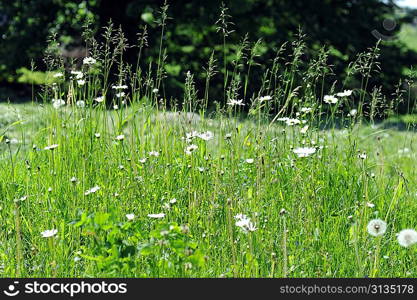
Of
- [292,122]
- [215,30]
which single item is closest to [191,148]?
[292,122]

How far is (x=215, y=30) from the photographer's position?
972 cm

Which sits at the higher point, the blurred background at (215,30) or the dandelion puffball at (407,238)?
the dandelion puffball at (407,238)

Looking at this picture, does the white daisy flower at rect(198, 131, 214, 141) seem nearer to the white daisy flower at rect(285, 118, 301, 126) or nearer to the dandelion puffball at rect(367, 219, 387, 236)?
the white daisy flower at rect(285, 118, 301, 126)

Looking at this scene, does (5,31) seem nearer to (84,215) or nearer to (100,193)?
(100,193)

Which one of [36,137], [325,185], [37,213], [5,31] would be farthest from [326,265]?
[5,31]

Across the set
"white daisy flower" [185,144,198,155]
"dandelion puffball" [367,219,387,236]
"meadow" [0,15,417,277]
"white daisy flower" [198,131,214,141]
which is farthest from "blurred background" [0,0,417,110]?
"dandelion puffball" [367,219,387,236]

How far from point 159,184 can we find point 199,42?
6.89 metres

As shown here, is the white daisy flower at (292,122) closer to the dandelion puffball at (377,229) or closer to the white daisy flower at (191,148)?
the white daisy flower at (191,148)

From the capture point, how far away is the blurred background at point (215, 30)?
952 cm

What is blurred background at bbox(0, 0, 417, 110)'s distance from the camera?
9.52 metres

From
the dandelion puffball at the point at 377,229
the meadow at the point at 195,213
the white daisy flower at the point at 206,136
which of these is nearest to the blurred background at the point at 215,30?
the meadow at the point at 195,213

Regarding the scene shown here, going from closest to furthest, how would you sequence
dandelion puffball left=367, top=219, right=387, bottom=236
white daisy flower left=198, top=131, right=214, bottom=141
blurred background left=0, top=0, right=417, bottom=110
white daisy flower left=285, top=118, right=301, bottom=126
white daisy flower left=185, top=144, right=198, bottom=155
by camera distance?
dandelion puffball left=367, top=219, right=387, bottom=236 → white daisy flower left=185, top=144, right=198, bottom=155 → white daisy flower left=198, top=131, right=214, bottom=141 → white daisy flower left=285, top=118, right=301, bottom=126 → blurred background left=0, top=0, right=417, bottom=110

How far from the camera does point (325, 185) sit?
338cm

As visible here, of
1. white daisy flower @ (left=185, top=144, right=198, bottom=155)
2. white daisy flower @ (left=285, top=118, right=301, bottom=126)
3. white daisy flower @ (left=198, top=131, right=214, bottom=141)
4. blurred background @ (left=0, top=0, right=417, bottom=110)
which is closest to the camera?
white daisy flower @ (left=185, top=144, right=198, bottom=155)
